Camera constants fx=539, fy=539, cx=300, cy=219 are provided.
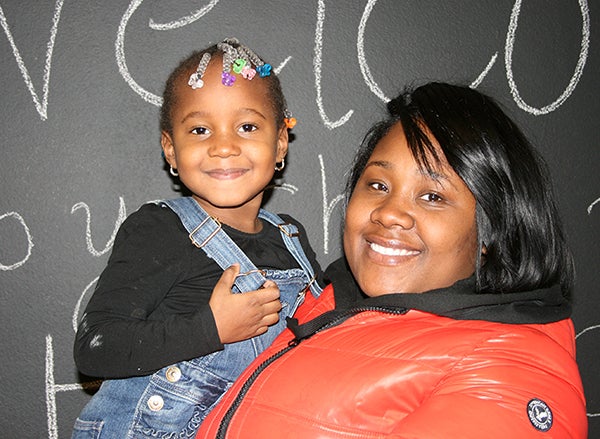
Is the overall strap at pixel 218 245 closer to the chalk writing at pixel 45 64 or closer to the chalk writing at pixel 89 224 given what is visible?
the chalk writing at pixel 89 224

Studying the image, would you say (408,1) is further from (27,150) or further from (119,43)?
(27,150)

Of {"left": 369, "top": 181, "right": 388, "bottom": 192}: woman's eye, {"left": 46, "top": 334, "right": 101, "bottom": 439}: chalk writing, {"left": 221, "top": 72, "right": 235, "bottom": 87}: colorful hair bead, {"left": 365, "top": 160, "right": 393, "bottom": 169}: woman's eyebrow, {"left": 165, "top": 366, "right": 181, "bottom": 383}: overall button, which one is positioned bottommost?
{"left": 46, "top": 334, "right": 101, "bottom": 439}: chalk writing

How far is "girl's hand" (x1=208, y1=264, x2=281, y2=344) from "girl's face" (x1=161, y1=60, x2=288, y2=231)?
0.19m

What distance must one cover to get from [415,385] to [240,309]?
1.17ft

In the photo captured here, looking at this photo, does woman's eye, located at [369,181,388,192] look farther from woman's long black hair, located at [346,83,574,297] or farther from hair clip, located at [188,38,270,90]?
hair clip, located at [188,38,270,90]

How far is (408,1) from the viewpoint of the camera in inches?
55.4

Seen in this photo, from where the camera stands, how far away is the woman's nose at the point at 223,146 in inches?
40.9

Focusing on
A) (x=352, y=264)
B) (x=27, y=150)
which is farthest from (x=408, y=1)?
(x=27, y=150)

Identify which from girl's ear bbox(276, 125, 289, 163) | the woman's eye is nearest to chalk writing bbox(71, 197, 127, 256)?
girl's ear bbox(276, 125, 289, 163)

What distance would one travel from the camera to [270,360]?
86 cm

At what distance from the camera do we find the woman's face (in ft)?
2.74

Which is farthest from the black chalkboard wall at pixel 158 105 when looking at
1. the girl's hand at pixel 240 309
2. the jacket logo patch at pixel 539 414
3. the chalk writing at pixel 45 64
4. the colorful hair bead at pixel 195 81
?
the jacket logo patch at pixel 539 414

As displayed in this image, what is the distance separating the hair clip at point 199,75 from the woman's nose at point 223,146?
0.35 feet

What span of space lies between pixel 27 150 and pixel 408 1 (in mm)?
1020
